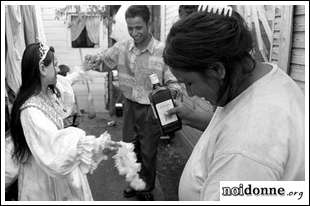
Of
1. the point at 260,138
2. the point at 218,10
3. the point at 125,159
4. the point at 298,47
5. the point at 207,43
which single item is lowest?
the point at 125,159

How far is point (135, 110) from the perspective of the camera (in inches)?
135

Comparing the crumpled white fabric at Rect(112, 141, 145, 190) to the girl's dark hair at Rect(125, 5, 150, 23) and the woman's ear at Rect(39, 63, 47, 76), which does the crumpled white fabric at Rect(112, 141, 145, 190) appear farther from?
the girl's dark hair at Rect(125, 5, 150, 23)

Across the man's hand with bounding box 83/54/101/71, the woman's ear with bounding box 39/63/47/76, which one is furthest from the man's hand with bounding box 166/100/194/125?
the man's hand with bounding box 83/54/101/71

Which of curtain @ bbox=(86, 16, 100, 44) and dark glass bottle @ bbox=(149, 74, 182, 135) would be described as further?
curtain @ bbox=(86, 16, 100, 44)

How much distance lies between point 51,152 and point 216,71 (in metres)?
1.19

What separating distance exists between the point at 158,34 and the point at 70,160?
6068 mm

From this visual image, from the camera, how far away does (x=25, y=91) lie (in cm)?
207

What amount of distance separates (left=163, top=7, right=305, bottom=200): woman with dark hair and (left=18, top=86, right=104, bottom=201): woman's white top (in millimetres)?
874

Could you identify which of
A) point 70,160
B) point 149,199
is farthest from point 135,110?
point 70,160

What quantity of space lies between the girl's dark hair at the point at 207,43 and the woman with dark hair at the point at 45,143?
1.02 meters

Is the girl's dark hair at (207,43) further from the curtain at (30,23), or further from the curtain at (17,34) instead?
the curtain at (30,23)

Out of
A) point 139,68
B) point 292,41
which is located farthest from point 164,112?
point 292,41

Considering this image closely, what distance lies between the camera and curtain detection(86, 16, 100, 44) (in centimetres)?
766

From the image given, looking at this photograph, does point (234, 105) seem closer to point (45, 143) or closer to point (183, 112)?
point (183, 112)
